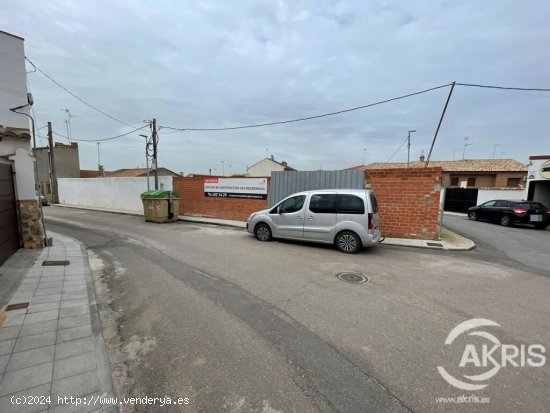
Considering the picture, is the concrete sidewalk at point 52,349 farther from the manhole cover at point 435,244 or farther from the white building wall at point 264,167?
the white building wall at point 264,167

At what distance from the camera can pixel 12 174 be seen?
6625mm

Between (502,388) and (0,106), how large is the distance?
10.4 meters

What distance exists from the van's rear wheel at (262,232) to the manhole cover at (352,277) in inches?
143

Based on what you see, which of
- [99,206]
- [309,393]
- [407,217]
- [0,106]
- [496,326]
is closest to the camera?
[309,393]

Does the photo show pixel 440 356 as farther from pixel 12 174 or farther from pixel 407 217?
pixel 12 174

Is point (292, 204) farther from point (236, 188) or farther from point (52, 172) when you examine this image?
point (52, 172)

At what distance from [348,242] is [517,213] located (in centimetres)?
1244

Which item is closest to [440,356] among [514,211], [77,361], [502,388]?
[502,388]

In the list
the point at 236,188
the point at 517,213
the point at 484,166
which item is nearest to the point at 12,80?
the point at 236,188

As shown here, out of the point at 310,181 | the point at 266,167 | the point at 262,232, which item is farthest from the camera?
the point at 266,167

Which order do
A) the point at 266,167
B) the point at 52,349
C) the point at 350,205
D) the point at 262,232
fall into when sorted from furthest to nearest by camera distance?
the point at 266,167
the point at 262,232
the point at 350,205
the point at 52,349

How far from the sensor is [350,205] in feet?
23.5

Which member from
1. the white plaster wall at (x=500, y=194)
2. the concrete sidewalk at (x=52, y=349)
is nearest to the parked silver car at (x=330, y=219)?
the concrete sidewalk at (x=52, y=349)

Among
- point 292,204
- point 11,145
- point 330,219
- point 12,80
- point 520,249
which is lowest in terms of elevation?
point 520,249
